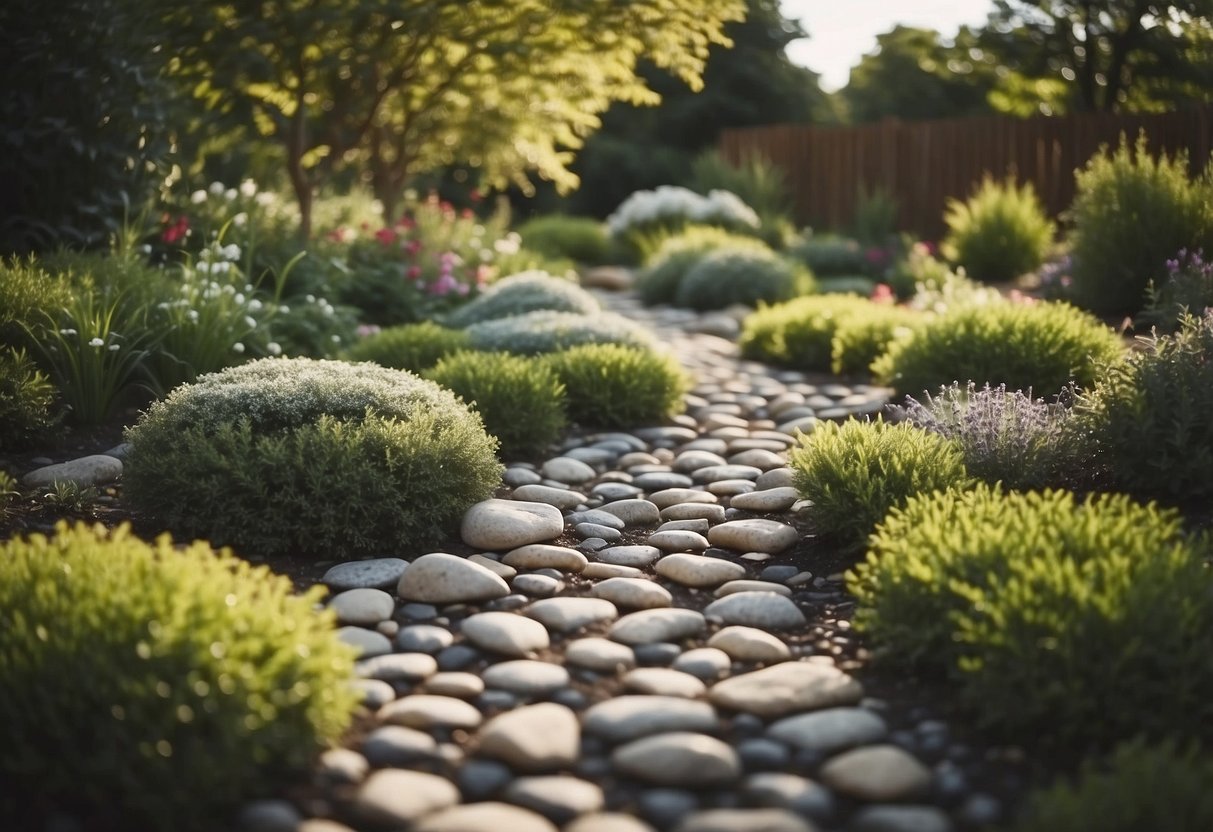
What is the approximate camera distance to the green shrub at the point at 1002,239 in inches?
379

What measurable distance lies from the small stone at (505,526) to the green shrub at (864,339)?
3560 millimetres

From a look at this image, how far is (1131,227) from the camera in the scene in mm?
6914

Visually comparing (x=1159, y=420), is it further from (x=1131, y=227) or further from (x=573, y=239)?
(x=573, y=239)

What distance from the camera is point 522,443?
5.51 m

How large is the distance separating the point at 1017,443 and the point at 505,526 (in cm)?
205

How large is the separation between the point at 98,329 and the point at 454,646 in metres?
2.83

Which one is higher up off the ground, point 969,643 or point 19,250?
point 19,250

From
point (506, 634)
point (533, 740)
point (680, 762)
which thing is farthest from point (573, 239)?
point (680, 762)

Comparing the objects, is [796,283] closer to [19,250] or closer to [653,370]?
[653,370]

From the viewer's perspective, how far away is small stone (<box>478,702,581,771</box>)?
105 inches

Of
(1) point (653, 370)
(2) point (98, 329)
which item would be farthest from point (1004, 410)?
(2) point (98, 329)

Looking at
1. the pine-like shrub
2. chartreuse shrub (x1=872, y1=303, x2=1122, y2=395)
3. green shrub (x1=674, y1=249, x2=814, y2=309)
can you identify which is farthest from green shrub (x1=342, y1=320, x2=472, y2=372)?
green shrub (x1=674, y1=249, x2=814, y2=309)

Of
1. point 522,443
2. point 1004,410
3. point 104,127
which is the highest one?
point 104,127

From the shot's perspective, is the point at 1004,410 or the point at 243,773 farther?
the point at 1004,410
